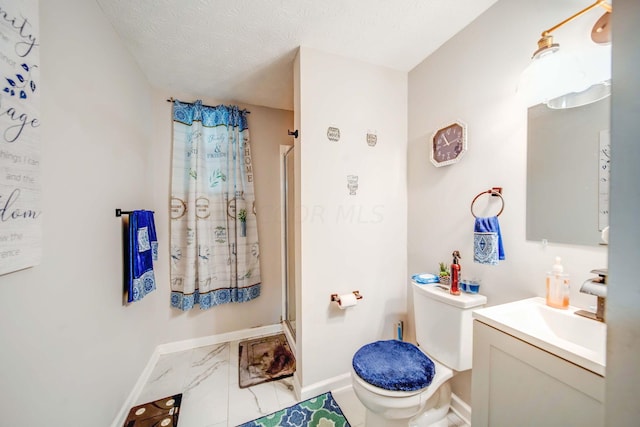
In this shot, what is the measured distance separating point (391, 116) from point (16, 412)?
222cm

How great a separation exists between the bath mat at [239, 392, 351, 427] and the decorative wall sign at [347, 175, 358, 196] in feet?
4.50

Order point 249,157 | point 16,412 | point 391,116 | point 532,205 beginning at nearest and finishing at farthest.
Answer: point 16,412 < point 532,205 < point 391,116 < point 249,157

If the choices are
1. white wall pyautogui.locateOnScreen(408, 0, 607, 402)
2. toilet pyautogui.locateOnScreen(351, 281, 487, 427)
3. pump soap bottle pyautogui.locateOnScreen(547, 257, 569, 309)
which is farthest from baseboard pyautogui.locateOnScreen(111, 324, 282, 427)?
pump soap bottle pyautogui.locateOnScreen(547, 257, 569, 309)

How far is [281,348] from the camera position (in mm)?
1964

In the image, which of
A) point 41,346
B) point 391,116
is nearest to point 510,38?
point 391,116

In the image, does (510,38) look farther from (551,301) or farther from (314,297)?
(314,297)

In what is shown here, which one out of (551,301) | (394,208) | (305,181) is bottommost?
(551,301)

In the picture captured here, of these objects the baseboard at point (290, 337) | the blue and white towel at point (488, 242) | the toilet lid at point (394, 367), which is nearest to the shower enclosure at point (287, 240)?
the baseboard at point (290, 337)

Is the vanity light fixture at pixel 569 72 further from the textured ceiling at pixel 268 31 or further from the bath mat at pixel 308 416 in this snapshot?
the bath mat at pixel 308 416

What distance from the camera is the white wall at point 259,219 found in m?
1.90

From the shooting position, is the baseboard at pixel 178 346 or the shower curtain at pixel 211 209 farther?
the shower curtain at pixel 211 209

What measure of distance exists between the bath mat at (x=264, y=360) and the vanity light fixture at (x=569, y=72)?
2222mm

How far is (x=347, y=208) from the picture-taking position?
59.6 inches

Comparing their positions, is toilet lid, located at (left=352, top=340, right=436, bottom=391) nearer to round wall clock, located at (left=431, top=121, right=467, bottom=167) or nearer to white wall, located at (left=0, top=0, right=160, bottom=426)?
round wall clock, located at (left=431, top=121, right=467, bottom=167)
